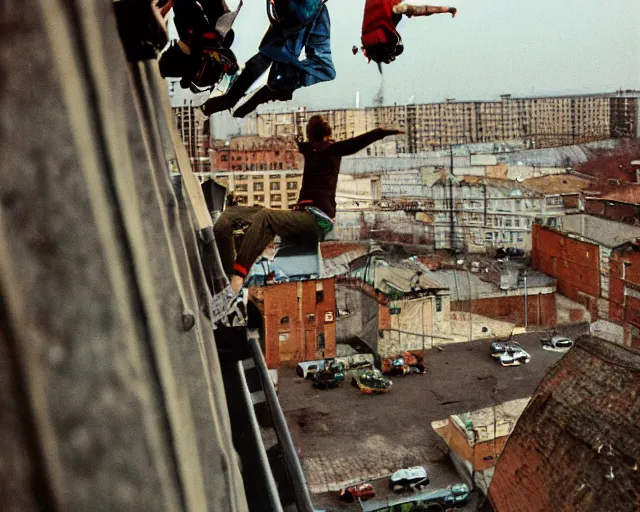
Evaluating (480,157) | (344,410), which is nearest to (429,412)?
(344,410)

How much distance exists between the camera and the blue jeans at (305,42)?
156cm

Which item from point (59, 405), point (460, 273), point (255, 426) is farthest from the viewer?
point (460, 273)

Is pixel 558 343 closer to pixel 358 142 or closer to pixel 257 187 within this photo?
pixel 257 187

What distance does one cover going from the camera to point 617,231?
12961mm

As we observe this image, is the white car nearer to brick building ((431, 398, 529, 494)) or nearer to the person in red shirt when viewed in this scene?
brick building ((431, 398, 529, 494))

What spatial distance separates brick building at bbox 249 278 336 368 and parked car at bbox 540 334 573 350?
12.5 feet

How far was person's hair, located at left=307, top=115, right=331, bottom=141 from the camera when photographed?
2.14 meters

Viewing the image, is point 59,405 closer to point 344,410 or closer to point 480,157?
point 344,410

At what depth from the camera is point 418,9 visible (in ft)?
6.09

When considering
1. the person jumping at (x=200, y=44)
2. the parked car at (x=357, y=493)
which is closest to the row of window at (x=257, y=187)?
the parked car at (x=357, y=493)

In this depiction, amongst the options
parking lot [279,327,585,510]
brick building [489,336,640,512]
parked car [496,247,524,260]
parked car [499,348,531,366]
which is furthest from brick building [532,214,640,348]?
brick building [489,336,640,512]

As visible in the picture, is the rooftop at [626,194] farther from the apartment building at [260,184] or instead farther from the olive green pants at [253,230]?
the olive green pants at [253,230]

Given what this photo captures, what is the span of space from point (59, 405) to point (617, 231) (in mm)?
13719

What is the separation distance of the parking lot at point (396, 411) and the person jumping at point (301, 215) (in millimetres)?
6466
